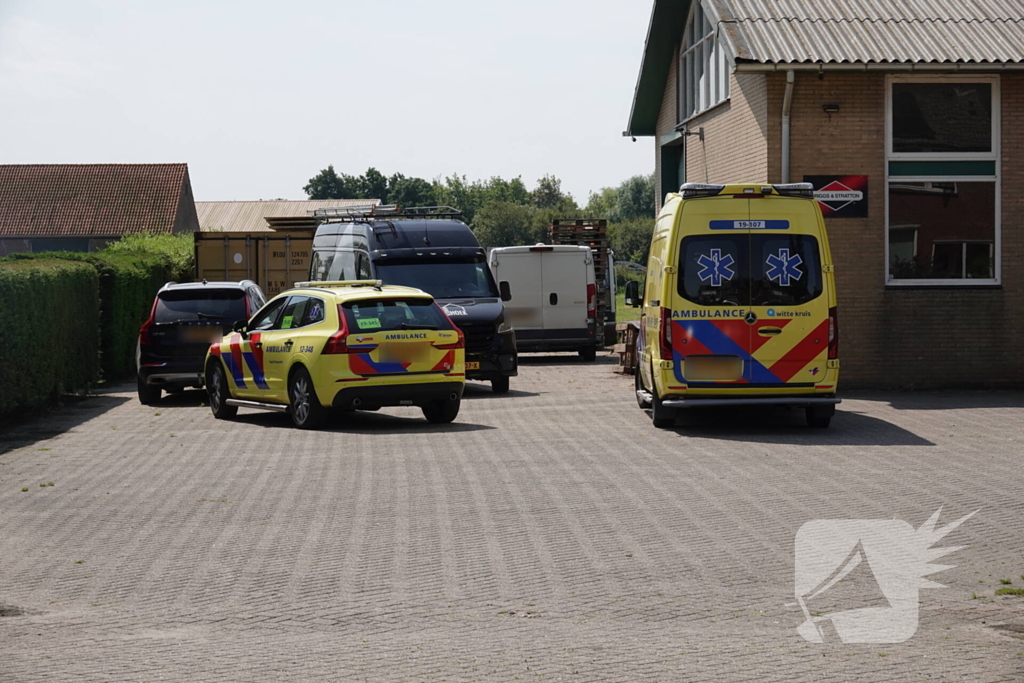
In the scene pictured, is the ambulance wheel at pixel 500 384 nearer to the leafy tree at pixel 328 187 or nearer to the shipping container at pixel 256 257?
the shipping container at pixel 256 257

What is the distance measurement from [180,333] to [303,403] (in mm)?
4248

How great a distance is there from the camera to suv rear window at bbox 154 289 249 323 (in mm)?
18203

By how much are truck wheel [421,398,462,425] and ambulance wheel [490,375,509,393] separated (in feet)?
13.7

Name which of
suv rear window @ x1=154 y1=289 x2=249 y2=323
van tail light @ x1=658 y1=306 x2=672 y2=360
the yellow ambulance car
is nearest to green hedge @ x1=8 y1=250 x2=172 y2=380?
suv rear window @ x1=154 y1=289 x2=249 y2=323

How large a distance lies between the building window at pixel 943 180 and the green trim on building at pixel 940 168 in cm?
1

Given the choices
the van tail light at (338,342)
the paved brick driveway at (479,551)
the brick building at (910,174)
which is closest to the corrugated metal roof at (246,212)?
the brick building at (910,174)

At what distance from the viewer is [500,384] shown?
19.5 metres

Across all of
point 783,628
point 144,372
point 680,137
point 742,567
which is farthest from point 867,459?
point 680,137

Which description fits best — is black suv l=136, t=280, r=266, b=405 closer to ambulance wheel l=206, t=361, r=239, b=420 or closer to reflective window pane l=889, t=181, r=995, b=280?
ambulance wheel l=206, t=361, r=239, b=420

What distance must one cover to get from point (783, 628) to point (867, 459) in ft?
19.2

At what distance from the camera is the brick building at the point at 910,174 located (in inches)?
714

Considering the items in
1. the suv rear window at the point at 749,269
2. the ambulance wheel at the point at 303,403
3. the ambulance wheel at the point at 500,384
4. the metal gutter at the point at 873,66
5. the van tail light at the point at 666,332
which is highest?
the metal gutter at the point at 873,66

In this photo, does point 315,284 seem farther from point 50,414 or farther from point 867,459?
point 867,459

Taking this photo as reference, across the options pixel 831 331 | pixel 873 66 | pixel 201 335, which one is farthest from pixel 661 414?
pixel 201 335
